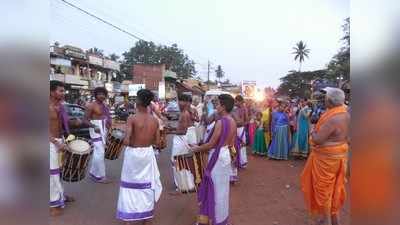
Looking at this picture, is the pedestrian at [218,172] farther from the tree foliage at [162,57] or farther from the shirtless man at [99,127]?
the tree foliage at [162,57]

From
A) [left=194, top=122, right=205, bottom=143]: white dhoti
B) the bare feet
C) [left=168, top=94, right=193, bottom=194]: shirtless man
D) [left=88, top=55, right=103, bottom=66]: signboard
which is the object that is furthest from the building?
the bare feet

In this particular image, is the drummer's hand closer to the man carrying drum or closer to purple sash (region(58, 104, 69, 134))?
the man carrying drum

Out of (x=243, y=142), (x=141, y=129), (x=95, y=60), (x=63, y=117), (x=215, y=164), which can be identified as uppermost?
(x=95, y=60)

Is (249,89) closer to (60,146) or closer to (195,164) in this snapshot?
(195,164)

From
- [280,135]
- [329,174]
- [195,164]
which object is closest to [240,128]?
[280,135]

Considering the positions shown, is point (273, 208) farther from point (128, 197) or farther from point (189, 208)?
point (128, 197)

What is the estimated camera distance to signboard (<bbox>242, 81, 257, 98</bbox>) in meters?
18.6

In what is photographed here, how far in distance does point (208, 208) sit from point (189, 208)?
4.06 ft

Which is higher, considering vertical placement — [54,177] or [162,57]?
[162,57]

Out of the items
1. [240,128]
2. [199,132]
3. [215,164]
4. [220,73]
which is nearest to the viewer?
[215,164]

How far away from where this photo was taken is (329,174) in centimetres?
422

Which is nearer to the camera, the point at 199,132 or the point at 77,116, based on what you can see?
the point at 199,132

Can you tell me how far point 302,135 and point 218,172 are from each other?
21.2 feet

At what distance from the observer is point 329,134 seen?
13.4 feet
